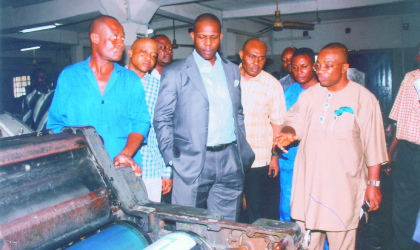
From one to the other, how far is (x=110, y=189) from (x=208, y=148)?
1.06 metres

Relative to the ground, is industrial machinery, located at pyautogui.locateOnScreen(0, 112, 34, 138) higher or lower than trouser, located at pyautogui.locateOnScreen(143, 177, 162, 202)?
higher

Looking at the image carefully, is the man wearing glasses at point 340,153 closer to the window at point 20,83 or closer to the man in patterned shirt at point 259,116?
the man in patterned shirt at point 259,116

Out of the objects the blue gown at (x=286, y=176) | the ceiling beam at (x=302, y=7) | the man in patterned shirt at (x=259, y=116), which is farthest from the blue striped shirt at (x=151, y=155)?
the ceiling beam at (x=302, y=7)

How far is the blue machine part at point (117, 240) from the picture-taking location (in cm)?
129

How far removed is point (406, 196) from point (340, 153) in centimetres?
137

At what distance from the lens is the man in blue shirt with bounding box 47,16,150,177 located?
215 centimetres

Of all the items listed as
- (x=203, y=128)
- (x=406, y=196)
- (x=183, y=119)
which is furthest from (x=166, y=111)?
(x=406, y=196)

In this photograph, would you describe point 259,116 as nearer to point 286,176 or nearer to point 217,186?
point 286,176

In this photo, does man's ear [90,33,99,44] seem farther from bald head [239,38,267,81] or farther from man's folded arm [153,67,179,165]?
bald head [239,38,267,81]

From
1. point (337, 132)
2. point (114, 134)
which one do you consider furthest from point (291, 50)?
point (114, 134)

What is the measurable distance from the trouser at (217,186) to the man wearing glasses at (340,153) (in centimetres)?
45

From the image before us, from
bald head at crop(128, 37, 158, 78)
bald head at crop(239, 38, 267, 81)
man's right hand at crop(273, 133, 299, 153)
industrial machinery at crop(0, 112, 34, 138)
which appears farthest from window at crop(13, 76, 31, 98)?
man's right hand at crop(273, 133, 299, 153)

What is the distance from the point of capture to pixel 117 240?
4.42 feet

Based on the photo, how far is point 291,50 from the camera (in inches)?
175
